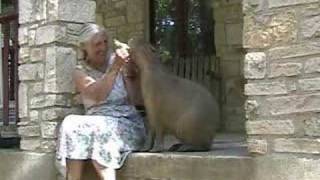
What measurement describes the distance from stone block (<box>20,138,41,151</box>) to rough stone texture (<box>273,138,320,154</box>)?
220 cm

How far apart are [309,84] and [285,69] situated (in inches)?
6.7

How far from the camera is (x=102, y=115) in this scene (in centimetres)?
491

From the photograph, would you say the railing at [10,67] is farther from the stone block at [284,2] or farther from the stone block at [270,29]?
the stone block at [284,2]

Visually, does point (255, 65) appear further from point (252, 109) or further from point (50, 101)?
point (50, 101)

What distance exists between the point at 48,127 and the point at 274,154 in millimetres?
2047

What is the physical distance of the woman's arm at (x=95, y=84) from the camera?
4797 millimetres

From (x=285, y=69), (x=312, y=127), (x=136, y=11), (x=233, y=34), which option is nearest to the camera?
(x=312, y=127)

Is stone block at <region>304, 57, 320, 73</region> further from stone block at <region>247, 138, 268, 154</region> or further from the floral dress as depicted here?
the floral dress

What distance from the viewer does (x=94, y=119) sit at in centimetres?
478

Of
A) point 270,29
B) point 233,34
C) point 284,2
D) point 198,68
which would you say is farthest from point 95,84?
point 198,68

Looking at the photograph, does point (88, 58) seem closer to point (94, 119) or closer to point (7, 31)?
point (94, 119)

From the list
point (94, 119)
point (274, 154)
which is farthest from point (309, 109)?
point (94, 119)

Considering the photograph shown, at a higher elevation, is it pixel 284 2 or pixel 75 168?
pixel 284 2

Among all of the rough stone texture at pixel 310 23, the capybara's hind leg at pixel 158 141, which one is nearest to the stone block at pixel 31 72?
the capybara's hind leg at pixel 158 141
